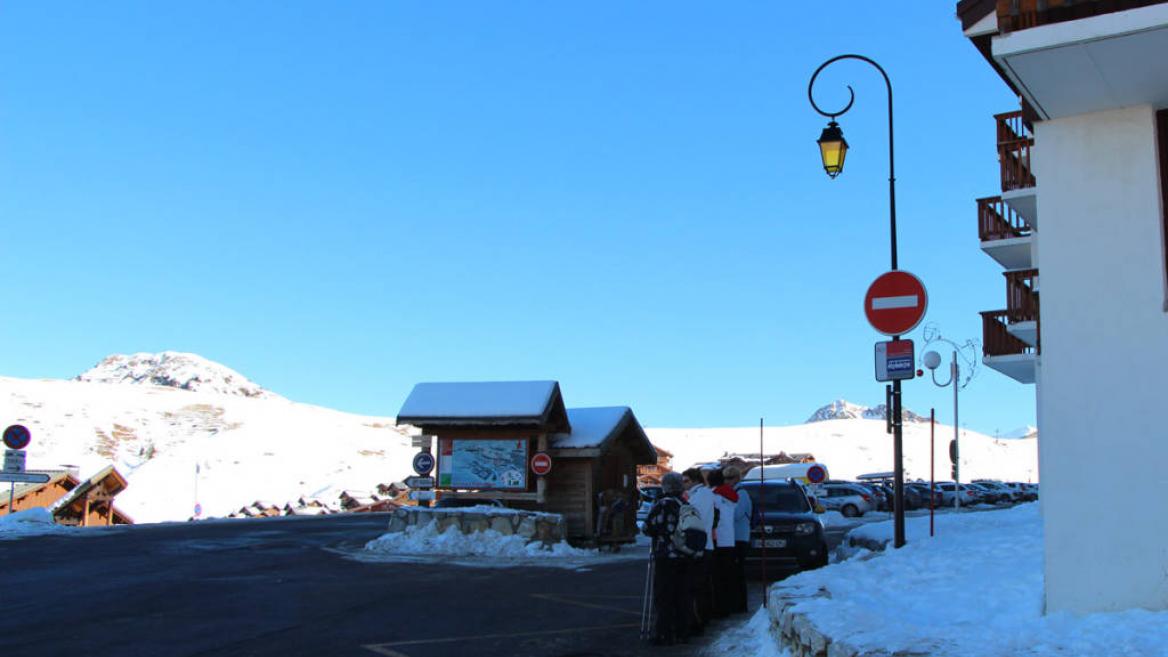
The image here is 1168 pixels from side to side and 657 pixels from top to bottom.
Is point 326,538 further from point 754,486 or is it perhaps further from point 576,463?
point 754,486

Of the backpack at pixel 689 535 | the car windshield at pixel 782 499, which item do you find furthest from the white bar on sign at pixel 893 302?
the car windshield at pixel 782 499

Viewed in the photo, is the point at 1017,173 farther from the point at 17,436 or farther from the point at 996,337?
the point at 17,436

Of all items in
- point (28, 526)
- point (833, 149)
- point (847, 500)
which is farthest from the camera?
point (847, 500)

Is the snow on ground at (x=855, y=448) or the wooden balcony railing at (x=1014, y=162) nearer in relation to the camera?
the wooden balcony railing at (x=1014, y=162)

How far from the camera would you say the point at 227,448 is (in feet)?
240

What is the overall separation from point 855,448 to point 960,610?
104985mm

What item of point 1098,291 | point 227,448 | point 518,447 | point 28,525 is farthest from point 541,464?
point 227,448

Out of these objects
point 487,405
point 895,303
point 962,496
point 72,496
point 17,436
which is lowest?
point 962,496

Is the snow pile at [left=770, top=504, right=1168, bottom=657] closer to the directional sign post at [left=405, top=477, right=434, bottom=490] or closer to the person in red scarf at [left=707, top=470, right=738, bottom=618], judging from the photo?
the person in red scarf at [left=707, top=470, right=738, bottom=618]

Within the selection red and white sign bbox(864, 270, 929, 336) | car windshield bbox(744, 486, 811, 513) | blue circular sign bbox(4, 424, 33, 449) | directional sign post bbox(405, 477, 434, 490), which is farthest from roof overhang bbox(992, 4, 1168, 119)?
blue circular sign bbox(4, 424, 33, 449)

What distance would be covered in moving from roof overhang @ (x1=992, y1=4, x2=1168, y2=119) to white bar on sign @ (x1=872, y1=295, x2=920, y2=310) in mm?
4051

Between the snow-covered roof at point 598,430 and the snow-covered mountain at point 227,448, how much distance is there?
36.4 meters

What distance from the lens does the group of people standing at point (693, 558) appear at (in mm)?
9562

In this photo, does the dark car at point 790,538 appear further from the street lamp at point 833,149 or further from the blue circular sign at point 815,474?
the blue circular sign at point 815,474
